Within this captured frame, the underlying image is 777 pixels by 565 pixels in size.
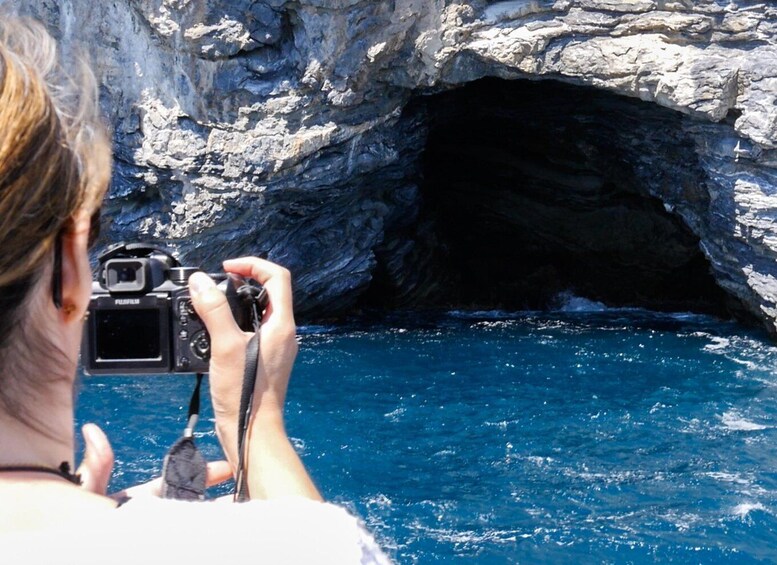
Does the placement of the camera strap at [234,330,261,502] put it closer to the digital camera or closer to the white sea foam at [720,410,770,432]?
the digital camera

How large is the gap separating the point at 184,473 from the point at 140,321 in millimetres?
567

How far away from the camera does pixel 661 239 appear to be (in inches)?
626

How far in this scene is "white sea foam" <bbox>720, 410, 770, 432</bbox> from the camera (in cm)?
837

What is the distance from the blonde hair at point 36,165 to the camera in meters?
0.91

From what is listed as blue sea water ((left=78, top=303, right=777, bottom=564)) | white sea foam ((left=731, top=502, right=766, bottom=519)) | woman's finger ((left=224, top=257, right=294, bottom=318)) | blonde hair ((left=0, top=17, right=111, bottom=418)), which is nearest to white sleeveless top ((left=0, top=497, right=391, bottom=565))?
blonde hair ((left=0, top=17, right=111, bottom=418))

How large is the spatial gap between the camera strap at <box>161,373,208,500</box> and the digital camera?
372 mm

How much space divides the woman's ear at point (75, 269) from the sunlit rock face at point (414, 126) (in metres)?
8.34

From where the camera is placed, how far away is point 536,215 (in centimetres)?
1638

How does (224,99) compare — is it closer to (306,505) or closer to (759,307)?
(759,307)

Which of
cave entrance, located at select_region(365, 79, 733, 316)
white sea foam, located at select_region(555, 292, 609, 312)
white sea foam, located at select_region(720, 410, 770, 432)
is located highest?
cave entrance, located at select_region(365, 79, 733, 316)

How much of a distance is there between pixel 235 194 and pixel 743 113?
663 centimetres

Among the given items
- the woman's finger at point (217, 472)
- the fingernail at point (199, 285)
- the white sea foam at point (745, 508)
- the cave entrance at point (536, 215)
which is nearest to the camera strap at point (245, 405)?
the fingernail at point (199, 285)

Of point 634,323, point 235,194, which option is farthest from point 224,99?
point 634,323

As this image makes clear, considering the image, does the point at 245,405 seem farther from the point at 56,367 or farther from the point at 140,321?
the point at 140,321
